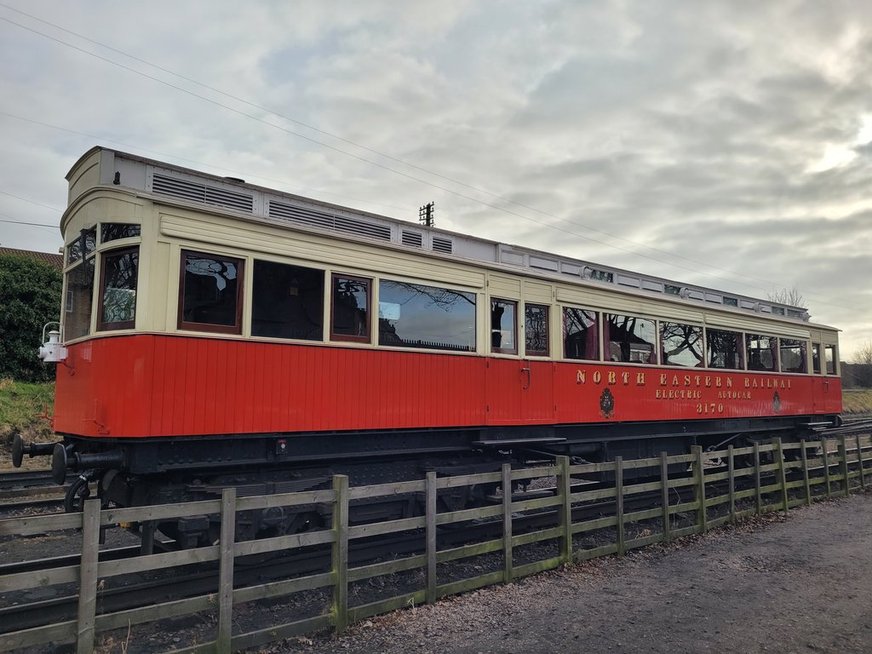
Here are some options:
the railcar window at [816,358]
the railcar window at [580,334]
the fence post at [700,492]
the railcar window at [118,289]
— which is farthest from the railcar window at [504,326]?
the railcar window at [816,358]

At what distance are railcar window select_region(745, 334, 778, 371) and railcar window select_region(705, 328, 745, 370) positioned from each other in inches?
14.4

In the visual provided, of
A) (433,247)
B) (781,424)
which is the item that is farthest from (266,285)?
(781,424)

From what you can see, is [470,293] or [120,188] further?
[470,293]

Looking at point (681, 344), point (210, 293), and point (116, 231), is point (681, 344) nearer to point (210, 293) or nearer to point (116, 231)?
point (210, 293)

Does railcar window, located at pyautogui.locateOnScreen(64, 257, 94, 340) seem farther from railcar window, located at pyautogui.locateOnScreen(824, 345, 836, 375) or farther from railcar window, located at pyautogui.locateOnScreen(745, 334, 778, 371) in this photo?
railcar window, located at pyautogui.locateOnScreen(824, 345, 836, 375)

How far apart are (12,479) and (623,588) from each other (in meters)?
10.3

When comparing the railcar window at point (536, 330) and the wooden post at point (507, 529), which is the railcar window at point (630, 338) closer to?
the railcar window at point (536, 330)

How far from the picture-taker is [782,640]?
484cm

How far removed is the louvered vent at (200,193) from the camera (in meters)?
6.18

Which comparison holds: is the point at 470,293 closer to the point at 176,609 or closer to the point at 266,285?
the point at 266,285

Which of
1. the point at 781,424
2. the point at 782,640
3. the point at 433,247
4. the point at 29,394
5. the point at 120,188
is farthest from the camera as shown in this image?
the point at 29,394

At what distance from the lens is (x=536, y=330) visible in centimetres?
883

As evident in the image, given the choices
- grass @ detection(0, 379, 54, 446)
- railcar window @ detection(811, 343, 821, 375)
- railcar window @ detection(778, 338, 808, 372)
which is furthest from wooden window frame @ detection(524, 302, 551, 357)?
grass @ detection(0, 379, 54, 446)

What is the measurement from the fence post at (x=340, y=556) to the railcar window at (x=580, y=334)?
195 inches
